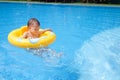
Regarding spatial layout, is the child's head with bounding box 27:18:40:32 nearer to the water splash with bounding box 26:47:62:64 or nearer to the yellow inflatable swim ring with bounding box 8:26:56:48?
the yellow inflatable swim ring with bounding box 8:26:56:48

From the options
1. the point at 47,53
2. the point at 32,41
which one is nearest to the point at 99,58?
the point at 47,53

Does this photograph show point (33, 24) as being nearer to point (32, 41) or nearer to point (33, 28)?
point (33, 28)

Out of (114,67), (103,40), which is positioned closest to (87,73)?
(114,67)

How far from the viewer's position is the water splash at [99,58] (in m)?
5.86

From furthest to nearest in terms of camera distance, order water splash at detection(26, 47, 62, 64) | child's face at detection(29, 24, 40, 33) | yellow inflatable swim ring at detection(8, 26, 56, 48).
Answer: child's face at detection(29, 24, 40, 33), water splash at detection(26, 47, 62, 64), yellow inflatable swim ring at detection(8, 26, 56, 48)

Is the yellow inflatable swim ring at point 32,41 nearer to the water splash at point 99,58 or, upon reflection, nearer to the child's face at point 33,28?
the child's face at point 33,28

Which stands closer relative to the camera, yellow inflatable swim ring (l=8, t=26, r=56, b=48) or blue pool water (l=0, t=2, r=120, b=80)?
yellow inflatable swim ring (l=8, t=26, r=56, b=48)

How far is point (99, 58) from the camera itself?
6859mm

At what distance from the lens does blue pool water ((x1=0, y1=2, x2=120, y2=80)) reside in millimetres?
5926

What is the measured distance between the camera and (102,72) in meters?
5.99

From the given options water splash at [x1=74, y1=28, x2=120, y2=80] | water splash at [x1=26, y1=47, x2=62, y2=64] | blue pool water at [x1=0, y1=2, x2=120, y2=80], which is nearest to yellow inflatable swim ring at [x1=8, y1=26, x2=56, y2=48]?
water splash at [x1=26, y1=47, x2=62, y2=64]

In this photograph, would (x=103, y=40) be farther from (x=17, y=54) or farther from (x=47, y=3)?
(x=47, y=3)

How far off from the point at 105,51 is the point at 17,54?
2190 millimetres

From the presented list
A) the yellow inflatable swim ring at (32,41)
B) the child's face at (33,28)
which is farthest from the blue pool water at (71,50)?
the child's face at (33,28)
